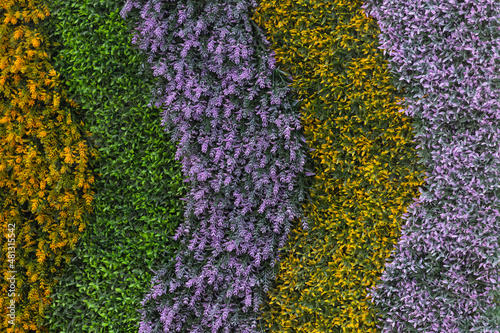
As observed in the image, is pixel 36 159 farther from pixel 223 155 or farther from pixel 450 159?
pixel 450 159

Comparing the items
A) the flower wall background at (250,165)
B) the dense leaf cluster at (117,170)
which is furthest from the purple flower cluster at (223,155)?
the dense leaf cluster at (117,170)

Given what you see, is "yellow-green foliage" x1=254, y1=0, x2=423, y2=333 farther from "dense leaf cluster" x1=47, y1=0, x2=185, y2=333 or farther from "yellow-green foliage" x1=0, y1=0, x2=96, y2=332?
"yellow-green foliage" x1=0, y1=0, x2=96, y2=332

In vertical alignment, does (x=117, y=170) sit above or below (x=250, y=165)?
below

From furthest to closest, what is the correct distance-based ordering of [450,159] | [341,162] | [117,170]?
[117,170] < [341,162] < [450,159]

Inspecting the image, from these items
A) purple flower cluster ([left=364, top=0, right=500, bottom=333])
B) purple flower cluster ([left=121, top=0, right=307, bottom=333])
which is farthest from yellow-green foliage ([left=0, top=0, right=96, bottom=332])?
purple flower cluster ([left=364, top=0, right=500, bottom=333])

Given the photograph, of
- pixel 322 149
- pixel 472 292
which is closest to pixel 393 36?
pixel 322 149

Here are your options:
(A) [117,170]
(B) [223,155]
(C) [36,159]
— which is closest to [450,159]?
(B) [223,155]
